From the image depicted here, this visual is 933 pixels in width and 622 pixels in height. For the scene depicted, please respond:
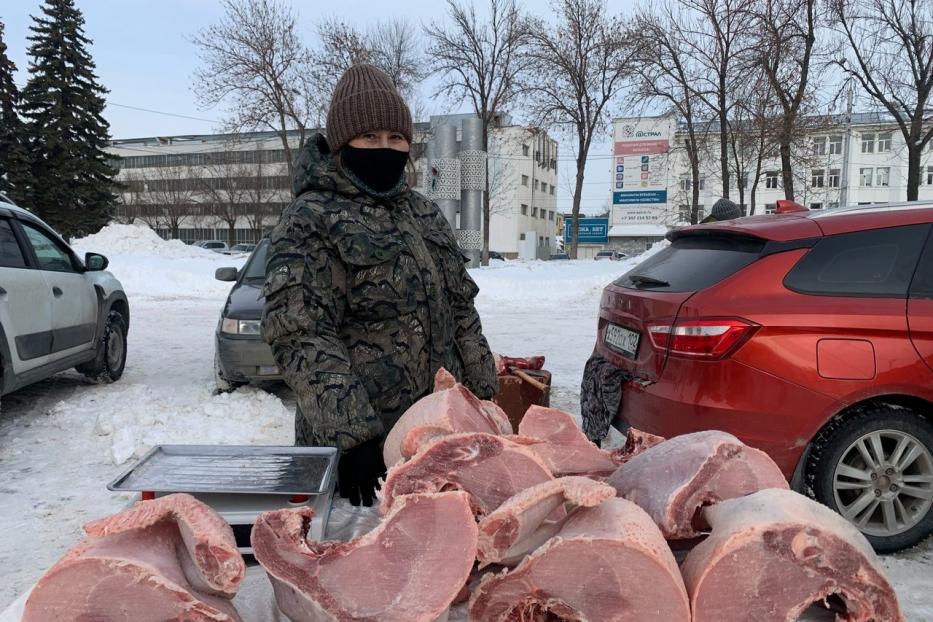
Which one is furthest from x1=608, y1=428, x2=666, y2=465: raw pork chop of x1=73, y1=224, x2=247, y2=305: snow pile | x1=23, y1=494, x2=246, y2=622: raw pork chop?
x1=73, y1=224, x2=247, y2=305: snow pile

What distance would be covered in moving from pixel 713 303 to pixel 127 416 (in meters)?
5.32

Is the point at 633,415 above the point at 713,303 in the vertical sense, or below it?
below

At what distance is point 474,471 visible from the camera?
4.04 feet

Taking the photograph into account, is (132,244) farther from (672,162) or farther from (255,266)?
(672,162)

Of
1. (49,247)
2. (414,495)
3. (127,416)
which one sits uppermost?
(49,247)

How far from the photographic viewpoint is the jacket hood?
78.7 inches

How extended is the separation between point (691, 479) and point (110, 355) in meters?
7.78

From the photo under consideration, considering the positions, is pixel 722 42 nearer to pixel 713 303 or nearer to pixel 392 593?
pixel 713 303

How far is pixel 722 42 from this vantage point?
22.6m

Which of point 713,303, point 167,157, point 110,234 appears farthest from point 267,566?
point 167,157

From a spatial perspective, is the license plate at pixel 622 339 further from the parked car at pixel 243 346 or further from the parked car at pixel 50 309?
the parked car at pixel 50 309

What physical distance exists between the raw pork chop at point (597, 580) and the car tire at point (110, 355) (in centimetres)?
752

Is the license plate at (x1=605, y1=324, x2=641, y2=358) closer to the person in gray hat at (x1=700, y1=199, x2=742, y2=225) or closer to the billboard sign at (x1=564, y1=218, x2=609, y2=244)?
the person in gray hat at (x1=700, y1=199, x2=742, y2=225)

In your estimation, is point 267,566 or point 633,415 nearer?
point 267,566
